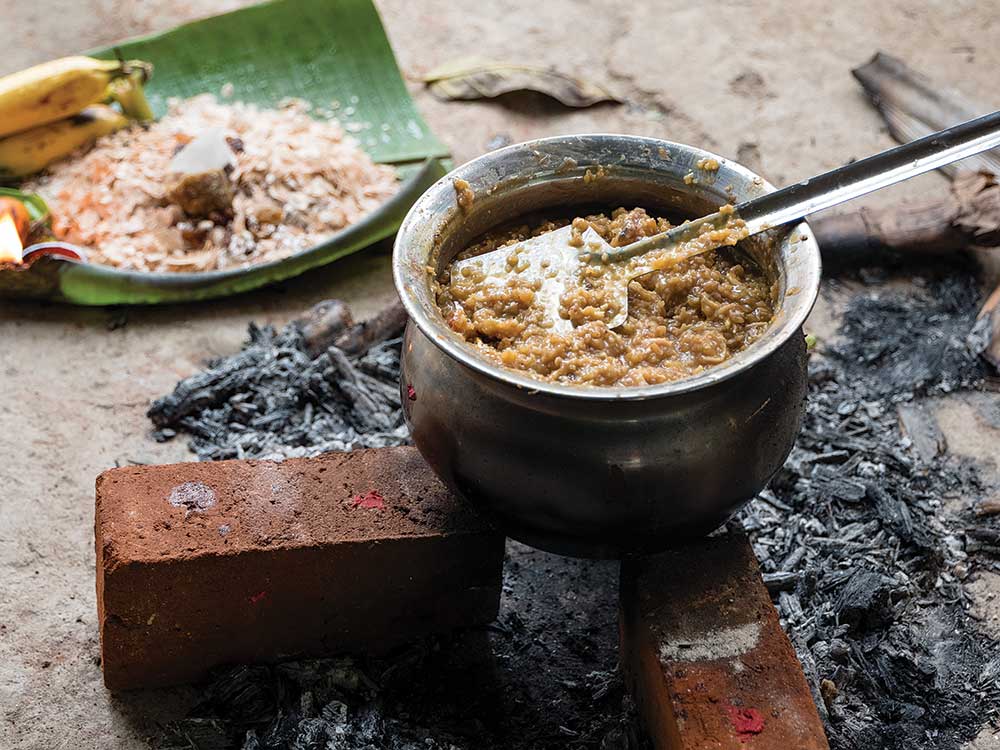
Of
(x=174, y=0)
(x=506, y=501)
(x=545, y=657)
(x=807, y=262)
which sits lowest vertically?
(x=545, y=657)

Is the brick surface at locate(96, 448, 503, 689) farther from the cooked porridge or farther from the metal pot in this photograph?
the cooked porridge

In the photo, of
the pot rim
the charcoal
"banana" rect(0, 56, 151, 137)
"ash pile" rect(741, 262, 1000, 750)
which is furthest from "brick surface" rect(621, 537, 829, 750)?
"banana" rect(0, 56, 151, 137)

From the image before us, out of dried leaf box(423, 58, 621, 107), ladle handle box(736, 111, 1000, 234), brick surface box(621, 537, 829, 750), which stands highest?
ladle handle box(736, 111, 1000, 234)

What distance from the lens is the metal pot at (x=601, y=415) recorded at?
2135 mm

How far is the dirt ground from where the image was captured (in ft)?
9.48

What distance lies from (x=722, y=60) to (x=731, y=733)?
13.5ft

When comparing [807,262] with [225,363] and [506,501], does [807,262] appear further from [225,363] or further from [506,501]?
[225,363]

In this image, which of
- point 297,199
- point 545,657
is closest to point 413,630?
point 545,657

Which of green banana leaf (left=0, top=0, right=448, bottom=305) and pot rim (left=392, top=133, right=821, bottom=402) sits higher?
pot rim (left=392, top=133, right=821, bottom=402)

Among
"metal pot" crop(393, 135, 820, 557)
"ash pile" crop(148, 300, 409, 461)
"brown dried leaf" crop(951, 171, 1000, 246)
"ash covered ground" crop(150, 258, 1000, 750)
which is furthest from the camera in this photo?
"brown dried leaf" crop(951, 171, 1000, 246)

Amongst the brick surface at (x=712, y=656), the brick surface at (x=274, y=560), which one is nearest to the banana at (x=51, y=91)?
the brick surface at (x=274, y=560)

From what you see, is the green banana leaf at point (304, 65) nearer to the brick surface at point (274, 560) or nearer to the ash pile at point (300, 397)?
the ash pile at point (300, 397)

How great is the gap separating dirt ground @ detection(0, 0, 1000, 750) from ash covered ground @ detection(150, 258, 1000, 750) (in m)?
0.13

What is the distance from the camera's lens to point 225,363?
3727 millimetres
